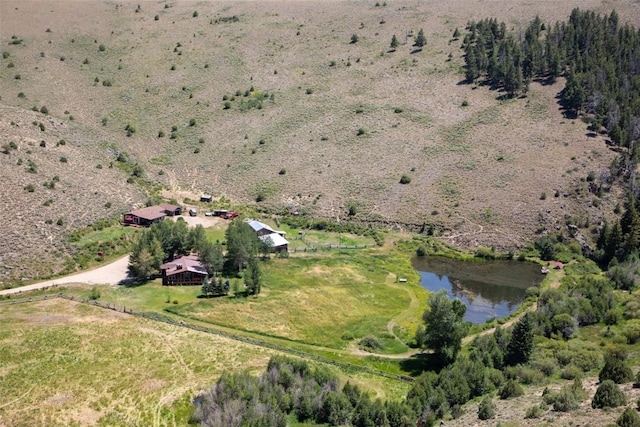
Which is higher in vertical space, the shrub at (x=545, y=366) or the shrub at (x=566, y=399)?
the shrub at (x=566, y=399)

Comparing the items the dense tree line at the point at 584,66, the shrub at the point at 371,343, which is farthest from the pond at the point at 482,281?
the dense tree line at the point at 584,66

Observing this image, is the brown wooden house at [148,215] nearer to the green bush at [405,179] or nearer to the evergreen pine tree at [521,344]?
the green bush at [405,179]

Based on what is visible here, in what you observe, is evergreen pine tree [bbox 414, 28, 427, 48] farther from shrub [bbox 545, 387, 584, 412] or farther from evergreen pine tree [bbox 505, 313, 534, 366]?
shrub [bbox 545, 387, 584, 412]

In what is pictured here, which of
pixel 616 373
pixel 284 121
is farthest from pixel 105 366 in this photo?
pixel 284 121

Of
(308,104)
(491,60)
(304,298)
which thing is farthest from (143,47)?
(304,298)

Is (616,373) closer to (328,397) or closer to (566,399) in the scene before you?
(566,399)

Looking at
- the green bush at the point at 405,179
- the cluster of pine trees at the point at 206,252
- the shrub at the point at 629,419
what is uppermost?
the green bush at the point at 405,179

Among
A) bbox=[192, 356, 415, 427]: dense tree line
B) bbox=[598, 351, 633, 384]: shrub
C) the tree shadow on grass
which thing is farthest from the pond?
bbox=[192, 356, 415, 427]: dense tree line
